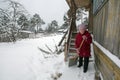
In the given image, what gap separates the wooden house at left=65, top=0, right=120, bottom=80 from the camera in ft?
9.35

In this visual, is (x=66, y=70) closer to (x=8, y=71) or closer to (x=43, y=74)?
(x=43, y=74)

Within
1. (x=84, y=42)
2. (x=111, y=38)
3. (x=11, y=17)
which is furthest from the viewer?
(x=11, y=17)

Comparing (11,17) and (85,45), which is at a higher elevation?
(11,17)

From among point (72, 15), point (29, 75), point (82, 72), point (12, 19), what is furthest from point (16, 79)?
point (12, 19)

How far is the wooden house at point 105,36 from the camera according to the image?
2.85 meters

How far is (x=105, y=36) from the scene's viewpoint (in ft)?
12.9

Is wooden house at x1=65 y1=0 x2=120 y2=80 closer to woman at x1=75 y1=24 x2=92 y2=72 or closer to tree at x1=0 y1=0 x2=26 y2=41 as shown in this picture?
woman at x1=75 y1=24 x2=92 y2=72

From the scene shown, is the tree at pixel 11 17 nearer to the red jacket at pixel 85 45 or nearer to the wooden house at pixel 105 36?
the wooden house at pixel 105 36

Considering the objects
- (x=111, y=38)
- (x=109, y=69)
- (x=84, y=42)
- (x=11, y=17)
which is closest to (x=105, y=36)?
(x=111, y=38)

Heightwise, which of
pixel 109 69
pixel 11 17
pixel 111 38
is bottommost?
pixel 109 69

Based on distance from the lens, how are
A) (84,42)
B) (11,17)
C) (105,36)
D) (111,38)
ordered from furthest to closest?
1. (11,17)
2. (84,42)
3. (105,36)
4. (111,38)

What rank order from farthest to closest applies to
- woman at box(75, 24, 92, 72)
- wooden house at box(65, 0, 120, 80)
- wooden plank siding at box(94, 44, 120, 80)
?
1. woman at box(75, 24, 92, 72)
2. wooden house at box(65, 0, 120, 80)
3. wooden plank siding at box(94, 44, 120, 80)

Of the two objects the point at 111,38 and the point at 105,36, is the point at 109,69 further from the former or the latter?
the point at 105,36

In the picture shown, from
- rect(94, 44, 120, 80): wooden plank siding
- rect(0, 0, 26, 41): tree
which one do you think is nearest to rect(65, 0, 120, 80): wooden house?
rect(94, 44, 120, 80): wooden plank siding
